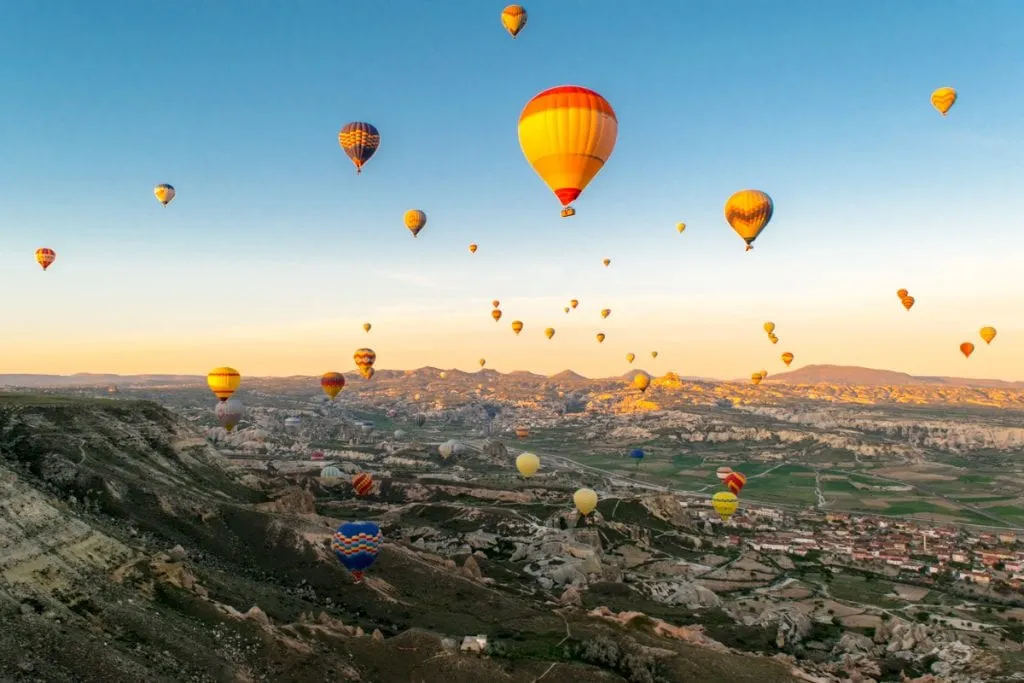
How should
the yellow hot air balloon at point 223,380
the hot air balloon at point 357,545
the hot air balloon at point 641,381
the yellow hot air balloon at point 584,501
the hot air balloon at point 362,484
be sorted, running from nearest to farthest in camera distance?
the hot air balloon at point 357,545
the yellow hot air balloon at point 223,380
the yellow hot air balloon at point 584,501
the hot air balloon at point 362,484
the hot air balloon at point 641,381

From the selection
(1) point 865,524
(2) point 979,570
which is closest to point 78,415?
(2) point 979,570

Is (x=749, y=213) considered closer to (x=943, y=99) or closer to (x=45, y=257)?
(x=943, y=99)

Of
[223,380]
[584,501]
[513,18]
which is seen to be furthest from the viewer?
[584,501]

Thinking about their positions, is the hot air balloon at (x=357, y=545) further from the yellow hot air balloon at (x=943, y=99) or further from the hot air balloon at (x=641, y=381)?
the hot air balloon at (x=641, y=381)

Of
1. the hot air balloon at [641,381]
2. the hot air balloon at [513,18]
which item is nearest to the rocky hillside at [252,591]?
the hot air balloon at [513,18]

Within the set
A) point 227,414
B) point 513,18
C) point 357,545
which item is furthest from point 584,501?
point 513,18
